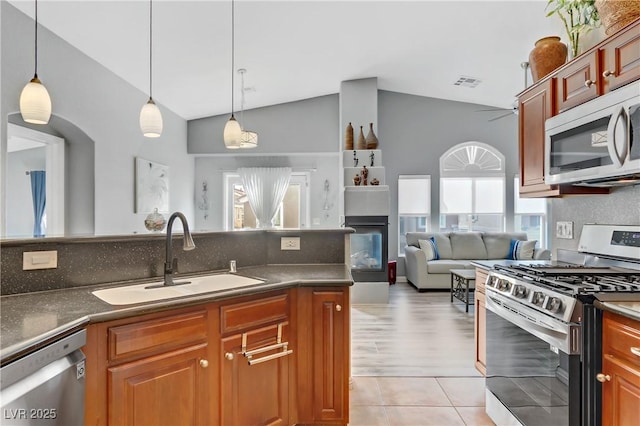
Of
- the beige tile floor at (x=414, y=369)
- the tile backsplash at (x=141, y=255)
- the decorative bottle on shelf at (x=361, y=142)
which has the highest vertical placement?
the decorative bottle on shelf at (x=361, y=142)

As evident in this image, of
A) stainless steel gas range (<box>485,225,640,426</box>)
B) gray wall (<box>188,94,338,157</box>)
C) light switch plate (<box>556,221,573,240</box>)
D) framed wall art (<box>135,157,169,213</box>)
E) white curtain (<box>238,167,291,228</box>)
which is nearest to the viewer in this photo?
stainless steel gas range (<box>485,225,640,426</box>)

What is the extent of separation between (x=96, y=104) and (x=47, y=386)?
3.58 metres

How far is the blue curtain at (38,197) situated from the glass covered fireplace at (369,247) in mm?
3613

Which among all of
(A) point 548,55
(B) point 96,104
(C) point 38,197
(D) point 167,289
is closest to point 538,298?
(A) point 548,55

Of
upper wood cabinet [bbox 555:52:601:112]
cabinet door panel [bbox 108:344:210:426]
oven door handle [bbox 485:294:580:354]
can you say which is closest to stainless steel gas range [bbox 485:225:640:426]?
oven door handle [bbox 485:294:580:354]

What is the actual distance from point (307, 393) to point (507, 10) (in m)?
4.32

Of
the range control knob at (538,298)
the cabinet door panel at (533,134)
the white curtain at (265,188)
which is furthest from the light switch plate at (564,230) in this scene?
the white curtain at (265,188)

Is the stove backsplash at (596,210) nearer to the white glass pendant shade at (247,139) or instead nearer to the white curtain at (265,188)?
the white glass pendant shade at (247,139)

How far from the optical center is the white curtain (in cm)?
693

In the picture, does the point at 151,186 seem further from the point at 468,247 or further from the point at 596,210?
the point at 468,247

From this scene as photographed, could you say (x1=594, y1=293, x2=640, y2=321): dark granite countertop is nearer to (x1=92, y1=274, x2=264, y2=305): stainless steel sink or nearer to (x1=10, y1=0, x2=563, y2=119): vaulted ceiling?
(x1=92, y1=274, x2=264, y2=305): stainless steel sink

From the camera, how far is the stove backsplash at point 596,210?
2109mm

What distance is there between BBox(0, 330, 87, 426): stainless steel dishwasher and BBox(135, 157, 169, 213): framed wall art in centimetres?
372

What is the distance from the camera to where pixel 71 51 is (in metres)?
3.46
